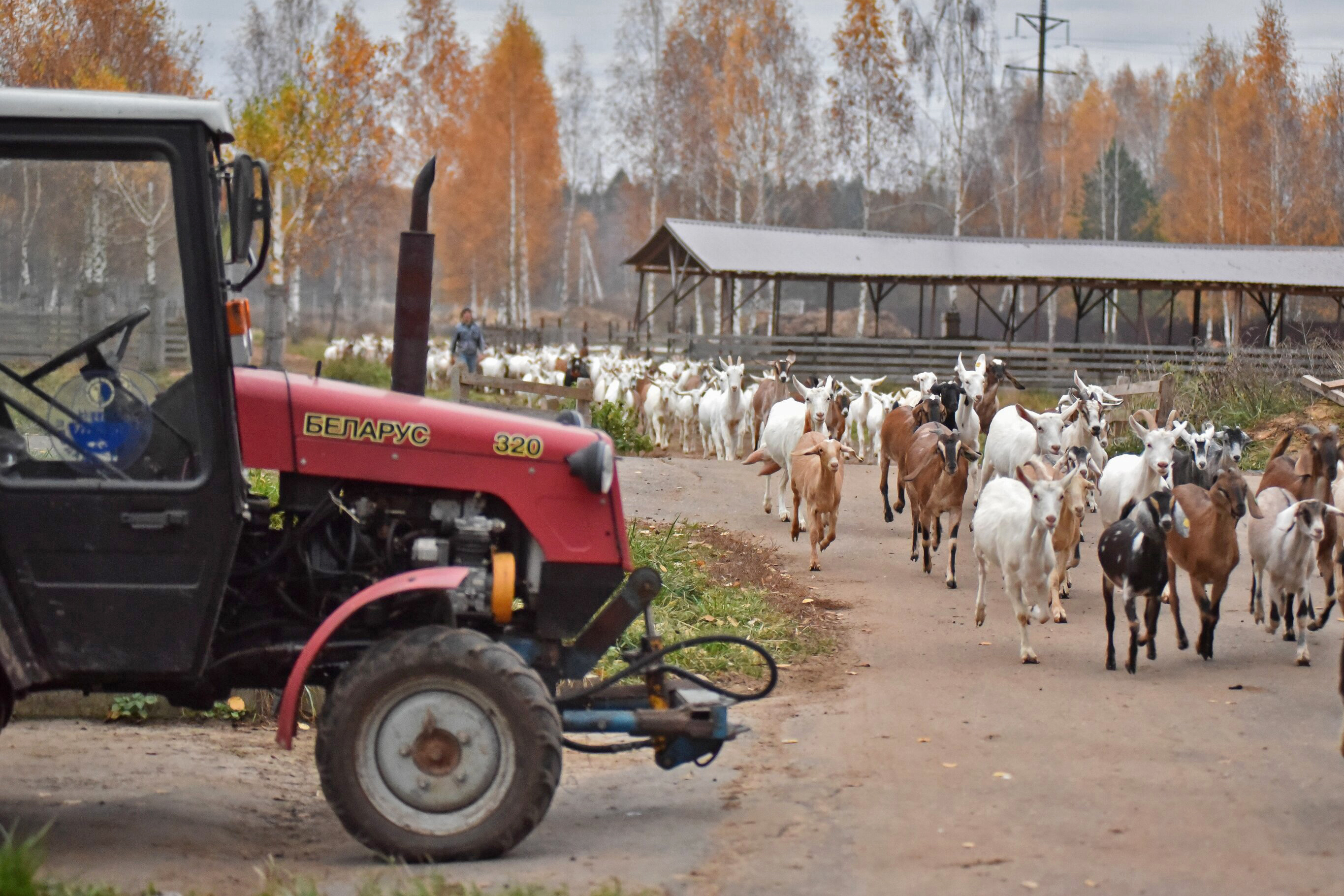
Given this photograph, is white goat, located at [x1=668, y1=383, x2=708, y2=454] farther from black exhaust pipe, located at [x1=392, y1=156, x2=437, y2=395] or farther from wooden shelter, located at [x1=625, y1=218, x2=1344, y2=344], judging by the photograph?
black exhaust pipe, located at [x1=392, y1=156, x2=437, y2=395]

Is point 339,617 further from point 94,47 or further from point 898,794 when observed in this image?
point 94,47

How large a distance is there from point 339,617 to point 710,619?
538cm

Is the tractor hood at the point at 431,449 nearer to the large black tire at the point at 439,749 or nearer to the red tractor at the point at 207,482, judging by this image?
the red tractor at the point at 207,482

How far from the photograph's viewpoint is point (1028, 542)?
32.3 ft

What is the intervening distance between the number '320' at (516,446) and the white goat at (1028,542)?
4917 mm

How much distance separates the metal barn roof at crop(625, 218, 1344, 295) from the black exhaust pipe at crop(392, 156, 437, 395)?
27066mm

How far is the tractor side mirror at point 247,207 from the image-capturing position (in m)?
5.10

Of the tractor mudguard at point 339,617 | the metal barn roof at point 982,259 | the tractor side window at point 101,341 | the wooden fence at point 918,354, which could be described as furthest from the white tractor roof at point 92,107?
the wooden fence at point 918,354

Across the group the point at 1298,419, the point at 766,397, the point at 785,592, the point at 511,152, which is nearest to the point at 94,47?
the point at 766,397

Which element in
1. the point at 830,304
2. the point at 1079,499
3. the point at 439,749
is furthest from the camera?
the point at 830,304

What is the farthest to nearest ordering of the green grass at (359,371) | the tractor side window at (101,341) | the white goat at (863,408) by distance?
the green grass at (359,371)
the white goat at (863,408)
the tractor side window at (101,341)

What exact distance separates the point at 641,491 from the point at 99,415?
1152 centimetres

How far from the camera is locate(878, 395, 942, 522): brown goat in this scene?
1503cm

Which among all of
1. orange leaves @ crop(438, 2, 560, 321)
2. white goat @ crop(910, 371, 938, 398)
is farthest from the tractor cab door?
orange leaves @ crop(438, 2, 560, 321)
